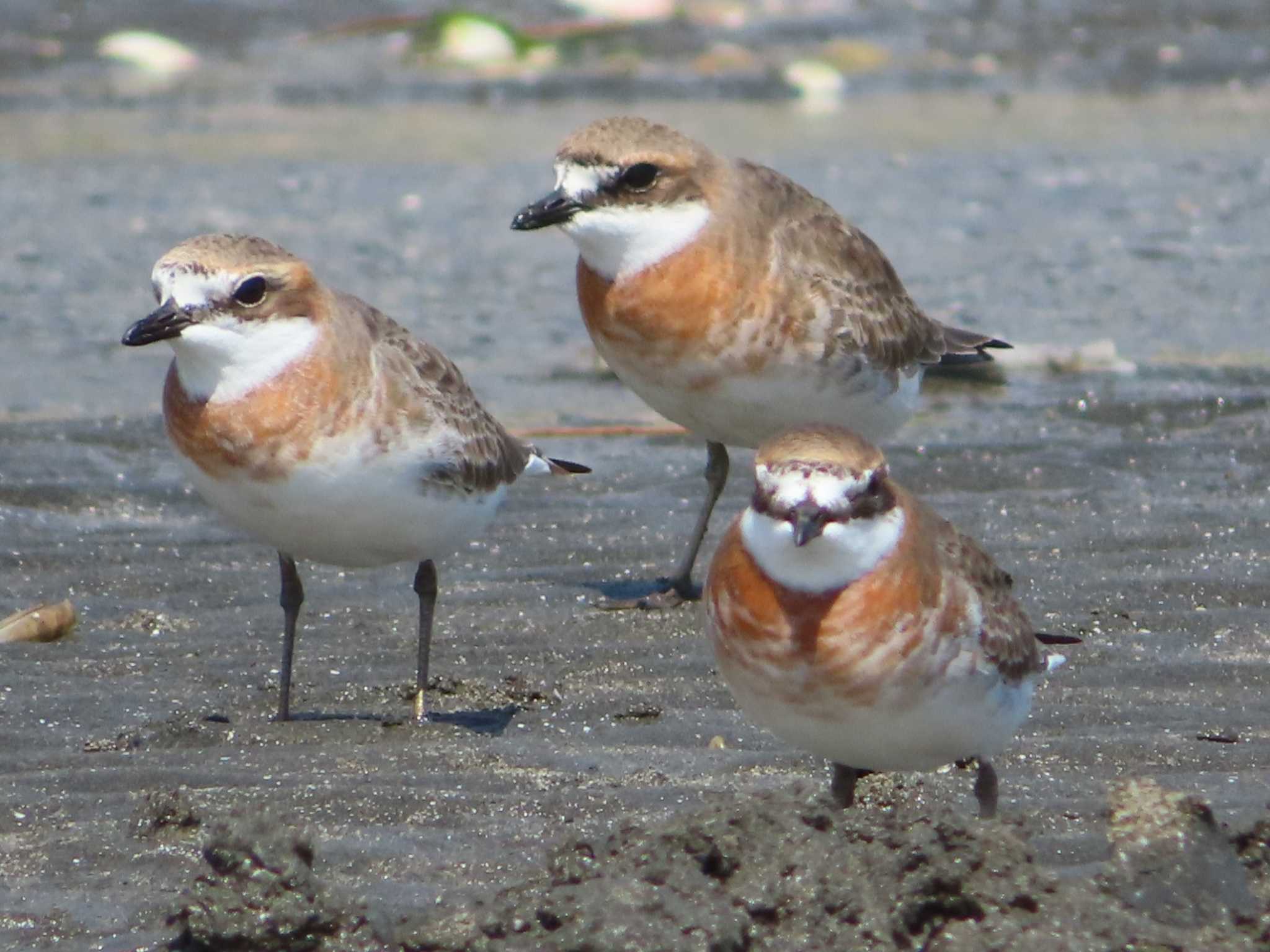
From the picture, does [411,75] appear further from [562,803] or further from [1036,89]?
[562,803]

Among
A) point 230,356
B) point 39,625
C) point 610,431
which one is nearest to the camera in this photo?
point 230,356

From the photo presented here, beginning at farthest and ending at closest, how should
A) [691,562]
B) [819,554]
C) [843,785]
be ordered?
[691,562] < [843,785] < [819,554]

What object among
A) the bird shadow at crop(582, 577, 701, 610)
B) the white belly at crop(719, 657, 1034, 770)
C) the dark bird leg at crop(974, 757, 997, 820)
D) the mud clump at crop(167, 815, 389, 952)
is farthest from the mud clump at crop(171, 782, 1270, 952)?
the bird shadow at crop(582, 577, 701, 610)

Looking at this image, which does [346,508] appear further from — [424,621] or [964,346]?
[964,346]

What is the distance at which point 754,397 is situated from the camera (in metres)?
7.84

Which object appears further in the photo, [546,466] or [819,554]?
[546,466]

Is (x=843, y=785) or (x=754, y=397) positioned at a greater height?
(x=754, y=397)

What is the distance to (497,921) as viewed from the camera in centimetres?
434

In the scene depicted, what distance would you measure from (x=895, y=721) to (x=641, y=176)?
10.8ft

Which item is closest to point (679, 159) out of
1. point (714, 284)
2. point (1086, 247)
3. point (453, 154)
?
point (714, 284)

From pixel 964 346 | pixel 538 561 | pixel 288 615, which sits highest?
pixel 964 346

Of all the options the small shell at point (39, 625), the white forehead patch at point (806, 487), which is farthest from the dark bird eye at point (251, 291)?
the white forehead patch at point (806, 487)

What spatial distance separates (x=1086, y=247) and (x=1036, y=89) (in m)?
4.87

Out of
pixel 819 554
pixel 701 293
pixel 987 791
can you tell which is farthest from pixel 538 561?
pixel 819 554
